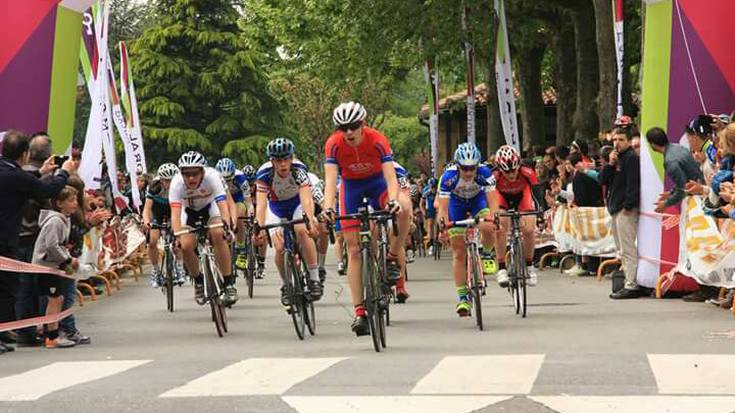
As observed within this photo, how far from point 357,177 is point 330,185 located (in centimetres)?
85

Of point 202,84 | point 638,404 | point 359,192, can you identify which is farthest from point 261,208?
point 202,84

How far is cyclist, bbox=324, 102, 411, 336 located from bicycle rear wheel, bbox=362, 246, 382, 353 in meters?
0.44

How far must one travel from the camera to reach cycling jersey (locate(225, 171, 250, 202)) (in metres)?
21.1

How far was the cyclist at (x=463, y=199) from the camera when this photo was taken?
15.0m

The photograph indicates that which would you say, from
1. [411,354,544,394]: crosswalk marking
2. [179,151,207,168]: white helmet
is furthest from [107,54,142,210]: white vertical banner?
[411,354,544,394]: crosswalk marking

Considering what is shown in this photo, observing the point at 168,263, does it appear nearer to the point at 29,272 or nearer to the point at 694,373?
the point at 29,272

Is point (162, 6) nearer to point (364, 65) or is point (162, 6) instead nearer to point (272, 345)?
point (364, 65)

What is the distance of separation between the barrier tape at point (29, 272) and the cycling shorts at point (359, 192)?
103 inches

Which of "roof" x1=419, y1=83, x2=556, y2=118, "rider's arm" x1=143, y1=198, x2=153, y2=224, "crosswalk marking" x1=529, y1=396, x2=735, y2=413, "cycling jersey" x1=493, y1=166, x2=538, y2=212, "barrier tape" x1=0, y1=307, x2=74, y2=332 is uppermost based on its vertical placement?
"roof" x1=419, y1=83, x2=556, y2=118

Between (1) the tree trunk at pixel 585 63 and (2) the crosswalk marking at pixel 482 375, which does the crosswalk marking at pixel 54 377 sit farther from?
(1) the tree trunk at pixel 585 63

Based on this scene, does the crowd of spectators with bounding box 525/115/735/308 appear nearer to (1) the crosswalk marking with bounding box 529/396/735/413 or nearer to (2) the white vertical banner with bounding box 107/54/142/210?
(1) the crosswalk marking with bounding box 529/396/735/413

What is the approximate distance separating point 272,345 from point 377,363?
2.41m

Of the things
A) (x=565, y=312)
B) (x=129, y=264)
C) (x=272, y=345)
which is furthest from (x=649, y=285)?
(x=129, y=264)

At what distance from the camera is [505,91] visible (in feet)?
Answer: 89.6
